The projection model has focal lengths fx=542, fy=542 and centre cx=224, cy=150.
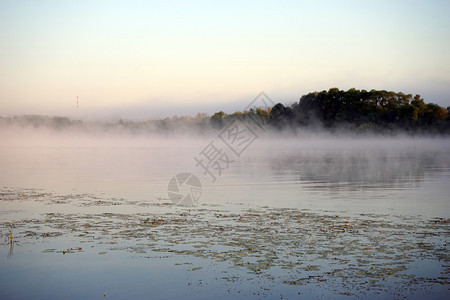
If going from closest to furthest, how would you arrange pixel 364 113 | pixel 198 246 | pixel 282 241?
pixel 198 246 < pixel 282 241 < pixel 364 113

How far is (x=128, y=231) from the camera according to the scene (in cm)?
1634

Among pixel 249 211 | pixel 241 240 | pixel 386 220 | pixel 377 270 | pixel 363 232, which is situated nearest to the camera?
pixel 377 270

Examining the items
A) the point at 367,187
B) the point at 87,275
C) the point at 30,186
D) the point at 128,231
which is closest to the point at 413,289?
the point at 87,275

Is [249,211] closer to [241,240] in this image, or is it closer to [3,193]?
[241,240]

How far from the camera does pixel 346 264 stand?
12297 millimetres

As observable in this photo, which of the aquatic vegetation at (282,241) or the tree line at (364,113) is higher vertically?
the tree line at (364,113)

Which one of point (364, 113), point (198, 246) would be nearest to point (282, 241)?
point (198, 246)

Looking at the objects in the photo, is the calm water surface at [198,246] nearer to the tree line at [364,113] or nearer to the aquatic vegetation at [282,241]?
the aquatic vegetation at [282,241]

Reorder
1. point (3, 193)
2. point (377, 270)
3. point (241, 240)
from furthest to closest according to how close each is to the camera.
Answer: point (3, 193) < point (241, 240) < point (377, 270)

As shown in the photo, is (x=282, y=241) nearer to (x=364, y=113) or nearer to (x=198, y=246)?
(x=198, y=246)

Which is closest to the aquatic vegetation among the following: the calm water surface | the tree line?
the calm water surface

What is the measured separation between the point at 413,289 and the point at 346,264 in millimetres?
1896

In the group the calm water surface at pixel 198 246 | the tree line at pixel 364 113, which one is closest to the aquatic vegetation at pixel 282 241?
the calm water surface at pixel 198 246

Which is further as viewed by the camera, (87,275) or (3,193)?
(3,193)
